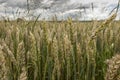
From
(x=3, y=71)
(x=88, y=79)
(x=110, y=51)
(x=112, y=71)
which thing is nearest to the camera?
(x=112, y=71)

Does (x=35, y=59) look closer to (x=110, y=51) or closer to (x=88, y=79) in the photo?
(x=88, y=79)

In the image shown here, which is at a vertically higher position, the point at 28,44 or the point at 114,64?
the point at 114,64

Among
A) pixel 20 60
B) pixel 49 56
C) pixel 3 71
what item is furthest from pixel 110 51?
pixel 3 71

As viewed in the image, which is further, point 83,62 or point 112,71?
point 83,62

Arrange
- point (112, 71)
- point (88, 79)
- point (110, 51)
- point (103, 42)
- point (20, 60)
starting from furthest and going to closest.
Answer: point (103, 42) < point (110, 51) < point (88, 79) < point (20, 60) < point (112, 71)

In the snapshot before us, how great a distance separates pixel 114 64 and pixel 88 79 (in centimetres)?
71

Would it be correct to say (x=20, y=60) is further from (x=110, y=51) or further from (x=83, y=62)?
(x=110, y=51)

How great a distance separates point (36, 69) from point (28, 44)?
45 centimetres

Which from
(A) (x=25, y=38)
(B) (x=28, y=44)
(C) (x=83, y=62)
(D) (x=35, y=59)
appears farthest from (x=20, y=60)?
(A) (x=25, y=38)

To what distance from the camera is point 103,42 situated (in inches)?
73.4

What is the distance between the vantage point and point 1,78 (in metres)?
0.59

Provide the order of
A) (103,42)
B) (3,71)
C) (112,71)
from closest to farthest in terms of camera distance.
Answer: (112,71)
(3,71)
(103,42)

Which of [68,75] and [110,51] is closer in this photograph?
[68,75]

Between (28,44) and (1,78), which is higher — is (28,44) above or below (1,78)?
below
